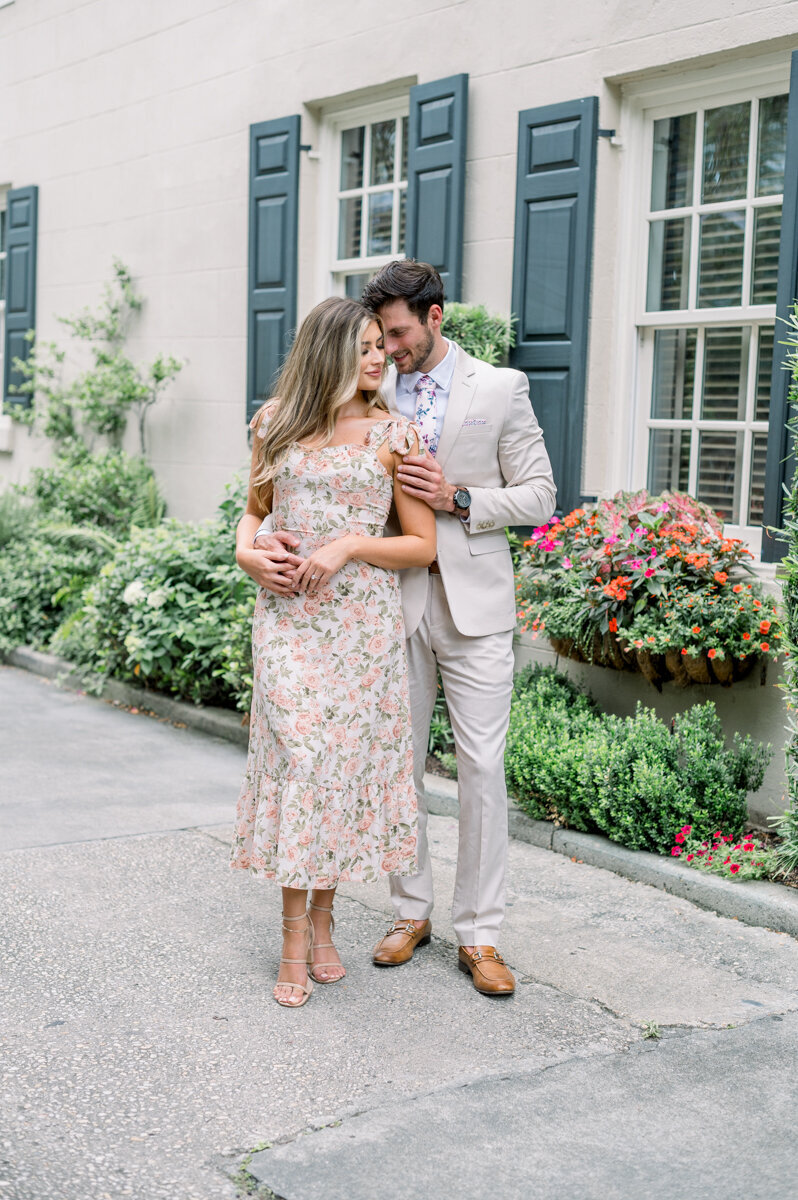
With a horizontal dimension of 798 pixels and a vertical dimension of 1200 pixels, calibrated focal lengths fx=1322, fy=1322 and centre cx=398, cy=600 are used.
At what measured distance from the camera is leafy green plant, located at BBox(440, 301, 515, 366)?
21.0ft

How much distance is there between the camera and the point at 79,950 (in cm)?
397

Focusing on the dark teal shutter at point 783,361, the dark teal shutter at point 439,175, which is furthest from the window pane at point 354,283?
the dark teal shutter at point 783,361

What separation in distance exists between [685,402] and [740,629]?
150cm

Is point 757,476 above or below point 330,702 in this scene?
above

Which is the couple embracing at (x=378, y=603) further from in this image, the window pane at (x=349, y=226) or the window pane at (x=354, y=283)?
the window pane at (x=349, y=226)

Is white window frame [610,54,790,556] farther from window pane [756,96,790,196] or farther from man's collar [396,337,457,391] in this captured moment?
man's collar [396,337,457,391]

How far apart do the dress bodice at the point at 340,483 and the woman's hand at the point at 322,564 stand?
78 mm

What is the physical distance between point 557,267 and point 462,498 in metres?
2.87

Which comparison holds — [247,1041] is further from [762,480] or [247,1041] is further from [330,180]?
[330,180]

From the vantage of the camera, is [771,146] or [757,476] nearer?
[771,146]

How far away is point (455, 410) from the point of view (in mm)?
3818

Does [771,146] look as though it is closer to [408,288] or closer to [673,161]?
[673,161]

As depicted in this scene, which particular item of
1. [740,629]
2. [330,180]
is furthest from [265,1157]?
[330,180]

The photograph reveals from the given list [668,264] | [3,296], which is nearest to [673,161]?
[668,264]
